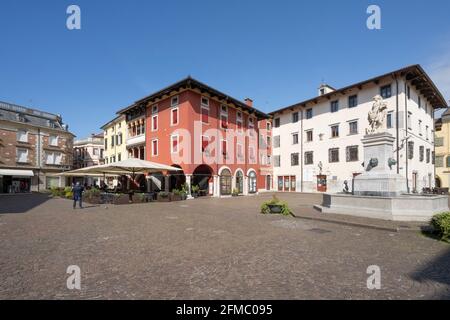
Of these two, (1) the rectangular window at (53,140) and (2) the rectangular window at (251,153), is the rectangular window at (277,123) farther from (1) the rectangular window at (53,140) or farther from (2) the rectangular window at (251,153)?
(1) the rectangular window at (53,140)

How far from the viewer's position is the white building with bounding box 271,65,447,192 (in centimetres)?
2673

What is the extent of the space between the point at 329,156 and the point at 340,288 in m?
30.8

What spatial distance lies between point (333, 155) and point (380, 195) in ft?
69.8

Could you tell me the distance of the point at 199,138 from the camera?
25.4 meters

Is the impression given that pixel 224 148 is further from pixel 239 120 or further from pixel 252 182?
pixel 252 182

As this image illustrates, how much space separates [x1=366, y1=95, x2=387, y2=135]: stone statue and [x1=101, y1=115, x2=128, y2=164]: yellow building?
99.3 feet

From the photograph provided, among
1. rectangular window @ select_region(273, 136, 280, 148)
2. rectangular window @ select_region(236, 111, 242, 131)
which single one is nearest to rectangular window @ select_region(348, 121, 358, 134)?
rectangular window @ select_region(273, 136, 280, 148)

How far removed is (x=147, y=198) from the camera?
66.7ft

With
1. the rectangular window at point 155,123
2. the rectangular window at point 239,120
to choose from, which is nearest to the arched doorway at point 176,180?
the rectangular window at point 155,123

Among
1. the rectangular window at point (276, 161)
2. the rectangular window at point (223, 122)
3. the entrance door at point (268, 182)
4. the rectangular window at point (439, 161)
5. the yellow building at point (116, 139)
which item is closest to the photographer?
the rectangular window at point (223, 122)

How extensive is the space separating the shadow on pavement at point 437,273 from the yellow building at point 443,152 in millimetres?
40056

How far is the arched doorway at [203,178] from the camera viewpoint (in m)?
26.8

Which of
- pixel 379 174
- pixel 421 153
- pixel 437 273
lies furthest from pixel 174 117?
pixel 421 153
